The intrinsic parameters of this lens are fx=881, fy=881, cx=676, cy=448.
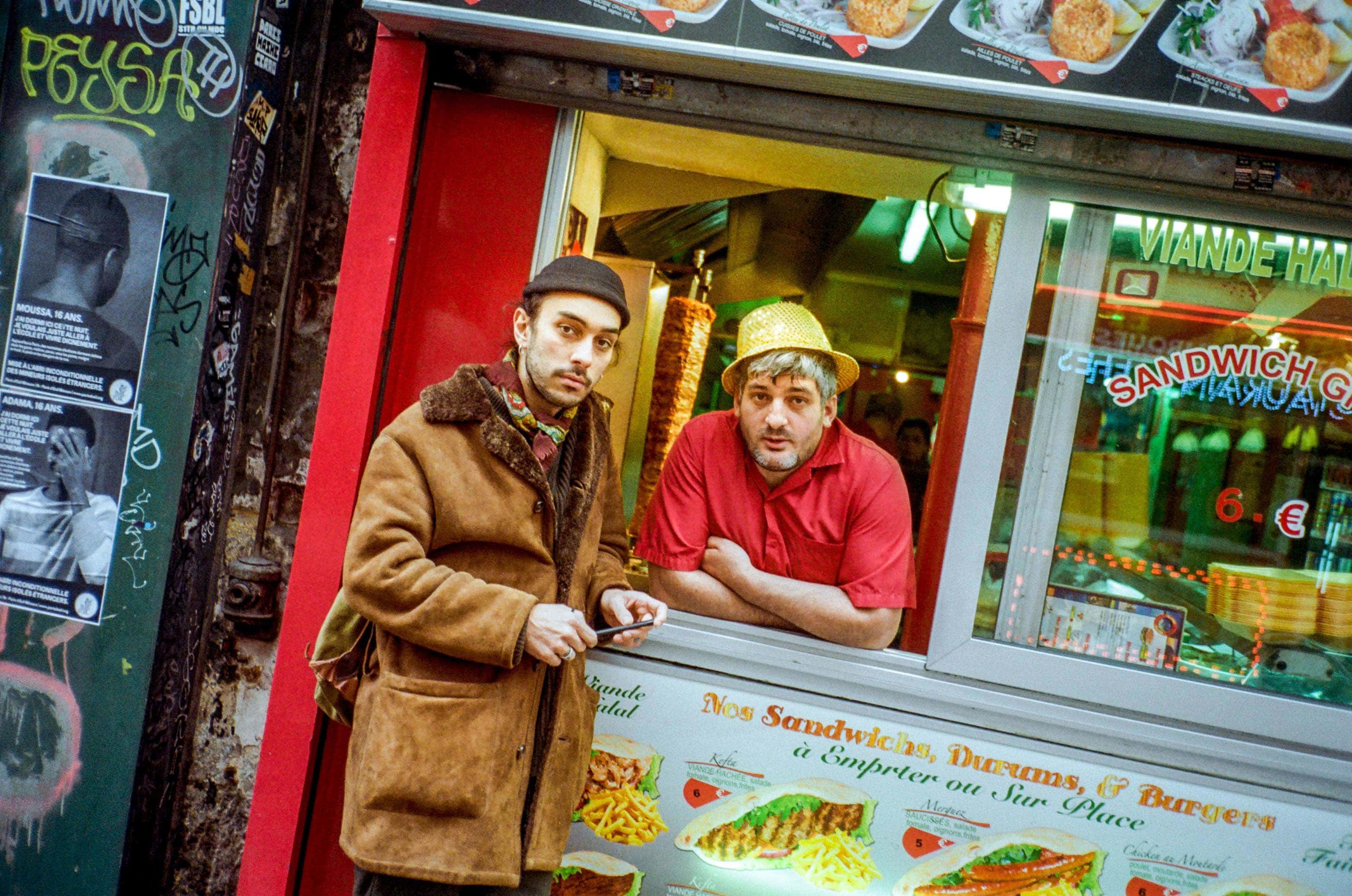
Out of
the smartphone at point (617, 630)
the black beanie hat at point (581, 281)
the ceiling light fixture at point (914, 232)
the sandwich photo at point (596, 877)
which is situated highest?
the ceiling light fixture at point (914, 232)

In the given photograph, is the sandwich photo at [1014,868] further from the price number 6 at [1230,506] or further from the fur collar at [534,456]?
the fur collar at [534,456]

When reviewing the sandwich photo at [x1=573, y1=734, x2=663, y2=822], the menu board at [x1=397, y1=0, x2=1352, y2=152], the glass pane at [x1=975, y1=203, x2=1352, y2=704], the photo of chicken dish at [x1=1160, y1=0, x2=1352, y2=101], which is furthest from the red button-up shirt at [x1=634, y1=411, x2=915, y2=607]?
the photo of chicken dish at [x1=1160, y1=0, x2=1352, y2=101]

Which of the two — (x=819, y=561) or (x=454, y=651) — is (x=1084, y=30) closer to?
(x=819, y=561)

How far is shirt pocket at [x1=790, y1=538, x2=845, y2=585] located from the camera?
3.06 meters

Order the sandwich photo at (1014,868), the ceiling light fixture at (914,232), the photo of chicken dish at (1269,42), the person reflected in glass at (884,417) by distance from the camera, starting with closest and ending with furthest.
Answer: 1. the photo of chicken dish at (1269,42)
2. the sandwich photo at (1014,868)
3. the ceiling light fixture at (914,232)
4. the person reflected in glass at (884,417)

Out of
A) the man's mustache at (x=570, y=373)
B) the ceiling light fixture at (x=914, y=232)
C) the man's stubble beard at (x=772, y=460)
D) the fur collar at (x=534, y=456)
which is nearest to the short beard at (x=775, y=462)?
the man's stubble beard at (x=772, y=460)

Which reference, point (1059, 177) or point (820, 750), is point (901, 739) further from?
point (1059, 177)

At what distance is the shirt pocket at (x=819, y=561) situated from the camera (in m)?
3.06

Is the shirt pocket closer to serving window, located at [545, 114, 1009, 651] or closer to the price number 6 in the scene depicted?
serving window, located at [545, 114, 1009, 651]

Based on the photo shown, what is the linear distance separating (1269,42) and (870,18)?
3.83ft

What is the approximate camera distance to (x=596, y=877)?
299cm

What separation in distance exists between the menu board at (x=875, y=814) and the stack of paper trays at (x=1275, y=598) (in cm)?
55

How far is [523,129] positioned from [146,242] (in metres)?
1.43

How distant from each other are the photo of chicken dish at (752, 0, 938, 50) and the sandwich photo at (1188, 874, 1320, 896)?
2.79m
